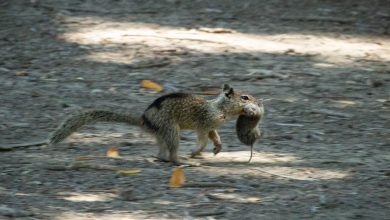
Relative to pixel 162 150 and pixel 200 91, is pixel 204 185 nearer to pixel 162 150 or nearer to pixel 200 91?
pixel 162 150

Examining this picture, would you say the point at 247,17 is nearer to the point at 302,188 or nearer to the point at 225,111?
the point at 225,111

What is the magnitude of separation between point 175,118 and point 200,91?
2524mm

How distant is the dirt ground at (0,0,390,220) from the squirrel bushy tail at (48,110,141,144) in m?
0.21

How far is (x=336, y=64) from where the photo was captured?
1050 centimetres

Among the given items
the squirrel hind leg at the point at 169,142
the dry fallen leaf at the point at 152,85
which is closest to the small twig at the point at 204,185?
the squirrel hind leg at the point at 169,142

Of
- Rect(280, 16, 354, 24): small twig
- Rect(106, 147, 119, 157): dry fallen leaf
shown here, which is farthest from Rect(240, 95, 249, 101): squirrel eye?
Rect(280, 16, 354, 24): small twig

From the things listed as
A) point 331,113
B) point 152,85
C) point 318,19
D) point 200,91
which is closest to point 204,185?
point 331,113

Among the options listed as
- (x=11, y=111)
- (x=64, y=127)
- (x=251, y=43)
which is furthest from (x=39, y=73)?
(x=64, y=127)

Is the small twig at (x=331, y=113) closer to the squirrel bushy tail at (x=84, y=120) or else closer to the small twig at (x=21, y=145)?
the squirrel bushy tail at (x=84, y=120)

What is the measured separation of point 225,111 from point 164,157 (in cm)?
57

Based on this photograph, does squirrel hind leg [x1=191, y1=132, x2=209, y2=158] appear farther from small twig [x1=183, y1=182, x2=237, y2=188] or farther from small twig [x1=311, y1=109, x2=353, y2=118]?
small twig [x1=311, y1=109, x2=353, y2=118]

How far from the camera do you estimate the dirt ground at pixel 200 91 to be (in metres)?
6.21

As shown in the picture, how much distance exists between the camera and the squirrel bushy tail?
704 cm

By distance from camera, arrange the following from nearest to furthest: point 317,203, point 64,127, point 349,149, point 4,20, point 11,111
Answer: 1. point 317,203
2. point 64,127
3. point 349,149
4. point 11,111
5. point 4,20
